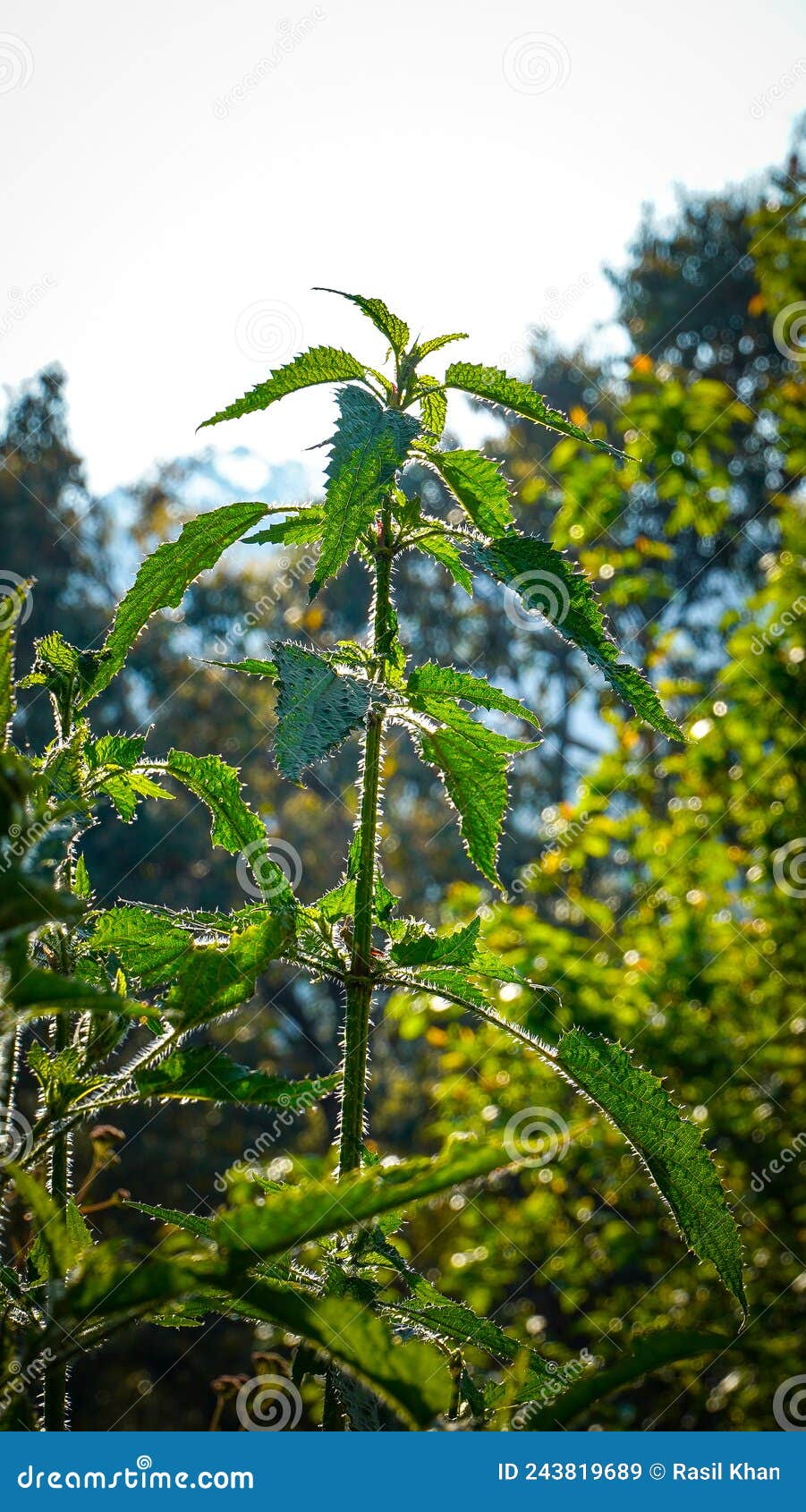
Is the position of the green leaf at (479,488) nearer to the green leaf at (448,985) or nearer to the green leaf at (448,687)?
the green leaf at (448,687)

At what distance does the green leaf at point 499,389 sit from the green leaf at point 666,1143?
0.65m

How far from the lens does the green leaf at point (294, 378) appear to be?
3.78ft

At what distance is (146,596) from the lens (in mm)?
1199

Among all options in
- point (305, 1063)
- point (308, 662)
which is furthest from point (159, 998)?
point (305, 1063)

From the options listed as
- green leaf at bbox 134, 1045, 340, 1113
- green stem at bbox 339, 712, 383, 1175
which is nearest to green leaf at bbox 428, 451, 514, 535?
green stem at bbox 339, 712, 383, 1175

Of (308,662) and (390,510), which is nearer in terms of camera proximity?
(308,662)

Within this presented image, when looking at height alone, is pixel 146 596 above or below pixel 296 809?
below

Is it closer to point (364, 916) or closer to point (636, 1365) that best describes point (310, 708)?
point (364, 916)

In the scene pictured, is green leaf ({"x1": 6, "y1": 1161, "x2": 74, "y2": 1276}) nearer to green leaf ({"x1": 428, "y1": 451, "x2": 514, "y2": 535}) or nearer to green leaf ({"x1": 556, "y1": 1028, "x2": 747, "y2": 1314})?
green leaf ({"x1": 556, "y1": 1028, "x2": 747, "y2": 1314})

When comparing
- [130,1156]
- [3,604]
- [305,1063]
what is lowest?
[130,1156]

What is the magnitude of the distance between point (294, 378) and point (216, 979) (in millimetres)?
674

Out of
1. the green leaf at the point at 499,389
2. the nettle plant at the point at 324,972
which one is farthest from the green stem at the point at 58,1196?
the green leaf at the point at 499,389

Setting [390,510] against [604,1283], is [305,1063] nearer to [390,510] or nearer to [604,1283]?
[604,1283]

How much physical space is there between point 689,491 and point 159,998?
3.60m
